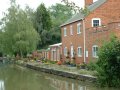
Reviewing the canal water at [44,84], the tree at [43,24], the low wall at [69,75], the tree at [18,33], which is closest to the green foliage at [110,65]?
the canal water at [44,84]

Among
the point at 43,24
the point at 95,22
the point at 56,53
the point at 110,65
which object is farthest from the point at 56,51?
the point at 110,65

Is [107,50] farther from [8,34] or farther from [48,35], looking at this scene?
[48,35]

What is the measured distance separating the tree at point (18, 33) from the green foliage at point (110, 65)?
3635 cm

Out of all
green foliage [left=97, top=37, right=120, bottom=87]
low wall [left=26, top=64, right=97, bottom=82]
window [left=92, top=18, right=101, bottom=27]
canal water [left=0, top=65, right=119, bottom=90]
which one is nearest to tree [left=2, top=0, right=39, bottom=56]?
low wall [left=26, top=64, right=97, bottom=82]

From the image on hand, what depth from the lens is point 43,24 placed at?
263 feet

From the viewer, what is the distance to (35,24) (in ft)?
261

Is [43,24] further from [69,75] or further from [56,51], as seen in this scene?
[69,75]

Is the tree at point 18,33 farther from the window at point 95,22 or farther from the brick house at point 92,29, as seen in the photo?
the window at point 95,22

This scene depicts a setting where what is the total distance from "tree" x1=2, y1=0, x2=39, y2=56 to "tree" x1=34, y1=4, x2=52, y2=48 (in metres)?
15.5

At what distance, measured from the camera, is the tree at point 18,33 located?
58.7 metres

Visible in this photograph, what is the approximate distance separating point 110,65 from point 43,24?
193 ft

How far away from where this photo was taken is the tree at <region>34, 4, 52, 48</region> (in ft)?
253

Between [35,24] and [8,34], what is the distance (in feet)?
64.0

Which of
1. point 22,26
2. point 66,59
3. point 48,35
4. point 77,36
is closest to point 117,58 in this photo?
point 77,36
